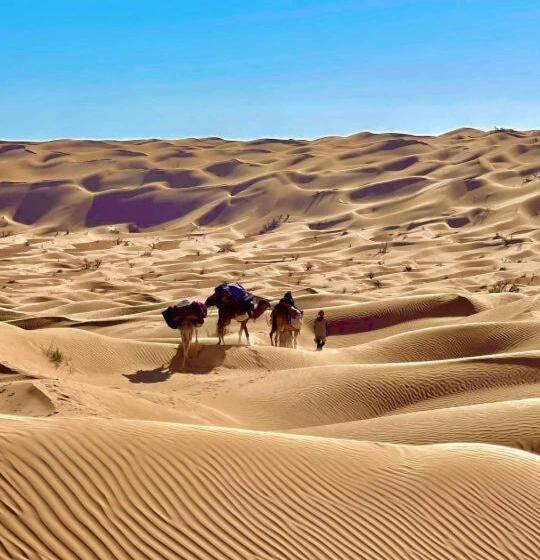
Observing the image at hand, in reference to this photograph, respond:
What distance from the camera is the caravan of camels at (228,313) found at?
1456 centimetres

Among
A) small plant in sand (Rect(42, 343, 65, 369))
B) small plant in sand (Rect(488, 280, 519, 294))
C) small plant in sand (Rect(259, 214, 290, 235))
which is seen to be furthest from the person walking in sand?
small plant in sand (Rect(259, 214, 290, 235))

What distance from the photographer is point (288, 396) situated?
41.6 feet

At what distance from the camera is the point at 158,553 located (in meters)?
4.67

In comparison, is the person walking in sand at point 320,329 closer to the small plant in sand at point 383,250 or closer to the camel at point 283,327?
the camel at point 283,327

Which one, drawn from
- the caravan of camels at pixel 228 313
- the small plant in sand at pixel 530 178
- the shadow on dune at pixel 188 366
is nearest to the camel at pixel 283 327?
the caravan of camels at pixel 228 313

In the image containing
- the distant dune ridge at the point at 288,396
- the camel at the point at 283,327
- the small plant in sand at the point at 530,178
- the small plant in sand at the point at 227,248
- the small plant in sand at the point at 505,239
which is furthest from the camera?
the small plant in sand at the point at 530,178

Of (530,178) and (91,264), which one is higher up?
(530,178)

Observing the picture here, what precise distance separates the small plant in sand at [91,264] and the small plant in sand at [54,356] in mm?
17722

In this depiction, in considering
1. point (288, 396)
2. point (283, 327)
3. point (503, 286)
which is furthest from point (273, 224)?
point (288, 396)

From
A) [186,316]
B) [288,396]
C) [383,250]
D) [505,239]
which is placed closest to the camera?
[288,396]

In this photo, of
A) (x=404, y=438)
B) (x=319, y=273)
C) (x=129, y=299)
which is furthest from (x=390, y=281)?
(x=404, y=438)

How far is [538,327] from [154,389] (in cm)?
718

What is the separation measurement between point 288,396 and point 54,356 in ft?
14.9

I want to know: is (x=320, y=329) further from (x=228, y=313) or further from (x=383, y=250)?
(x=383, y=250)
